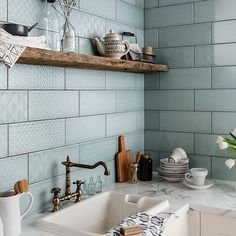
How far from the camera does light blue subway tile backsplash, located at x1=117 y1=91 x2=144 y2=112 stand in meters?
2.30

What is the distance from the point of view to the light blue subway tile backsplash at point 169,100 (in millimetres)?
2400

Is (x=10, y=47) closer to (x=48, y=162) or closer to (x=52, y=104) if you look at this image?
(x=52, y=104)

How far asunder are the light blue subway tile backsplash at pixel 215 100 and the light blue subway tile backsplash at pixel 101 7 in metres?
0.73

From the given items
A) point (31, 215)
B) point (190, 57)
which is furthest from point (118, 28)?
point (31, 215)

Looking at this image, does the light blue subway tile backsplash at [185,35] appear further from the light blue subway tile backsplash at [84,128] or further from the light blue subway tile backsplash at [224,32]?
the light blue subway tile backsplash at [84,128]

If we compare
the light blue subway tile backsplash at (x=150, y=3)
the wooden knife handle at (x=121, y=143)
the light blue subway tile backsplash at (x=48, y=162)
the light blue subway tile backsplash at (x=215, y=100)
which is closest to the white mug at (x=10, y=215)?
the light blue subway tile backsplash at (x=48, y=162)

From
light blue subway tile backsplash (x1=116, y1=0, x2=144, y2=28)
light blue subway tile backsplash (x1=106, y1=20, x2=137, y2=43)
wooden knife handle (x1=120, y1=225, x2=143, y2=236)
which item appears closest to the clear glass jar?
light blue subway tile backsplash (x1=106, y1=20, x2=137, y2=43)

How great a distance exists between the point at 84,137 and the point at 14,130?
50 cm

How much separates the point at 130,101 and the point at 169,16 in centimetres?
62

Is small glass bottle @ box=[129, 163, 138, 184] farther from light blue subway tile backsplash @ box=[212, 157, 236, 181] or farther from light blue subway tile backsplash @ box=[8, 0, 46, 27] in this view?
light blue subway tile backsplash @ box=[8, 0, 46, 27]

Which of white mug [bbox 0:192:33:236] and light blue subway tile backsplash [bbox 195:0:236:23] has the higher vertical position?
light blue subway tile backsplash [bbox 195:0:236:23]

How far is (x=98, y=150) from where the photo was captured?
2.09m

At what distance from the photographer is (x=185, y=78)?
2.40 m

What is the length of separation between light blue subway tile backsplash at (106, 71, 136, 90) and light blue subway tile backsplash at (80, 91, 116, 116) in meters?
0.05
